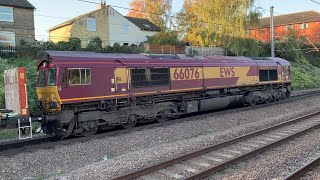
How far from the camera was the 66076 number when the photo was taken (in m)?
16.1

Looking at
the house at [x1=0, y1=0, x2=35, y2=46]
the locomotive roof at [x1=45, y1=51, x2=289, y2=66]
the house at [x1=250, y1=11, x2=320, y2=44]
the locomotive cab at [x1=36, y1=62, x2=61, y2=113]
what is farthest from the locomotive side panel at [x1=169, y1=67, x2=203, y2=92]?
the house at [x1=250, y1=11, x2=320, y2=44]

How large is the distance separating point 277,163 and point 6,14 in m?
31.2

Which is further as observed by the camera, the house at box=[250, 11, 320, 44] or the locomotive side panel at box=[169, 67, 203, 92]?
the house at box=[250, 11, 320, 44]

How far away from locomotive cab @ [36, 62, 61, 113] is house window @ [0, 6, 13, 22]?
2238cm

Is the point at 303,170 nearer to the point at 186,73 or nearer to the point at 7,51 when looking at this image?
the point at 186,73

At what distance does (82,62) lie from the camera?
12.5 m

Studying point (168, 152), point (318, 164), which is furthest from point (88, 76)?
point (318, 164)

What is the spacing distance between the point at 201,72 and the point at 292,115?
520 cm

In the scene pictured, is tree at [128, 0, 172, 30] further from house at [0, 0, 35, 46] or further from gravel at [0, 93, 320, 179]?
gravel at [0, 93, 320, 179]

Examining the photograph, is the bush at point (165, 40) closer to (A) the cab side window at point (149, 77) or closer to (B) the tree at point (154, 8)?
(B) the tree at point (154, 8)

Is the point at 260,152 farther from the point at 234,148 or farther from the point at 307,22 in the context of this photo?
the point at 307,22

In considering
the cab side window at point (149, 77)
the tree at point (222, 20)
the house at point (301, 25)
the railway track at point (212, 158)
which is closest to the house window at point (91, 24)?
the tree at point (222, 20)

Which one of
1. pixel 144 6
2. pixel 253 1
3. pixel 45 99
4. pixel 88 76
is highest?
pixel 144 6

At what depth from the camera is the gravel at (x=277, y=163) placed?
7441 millimetres
